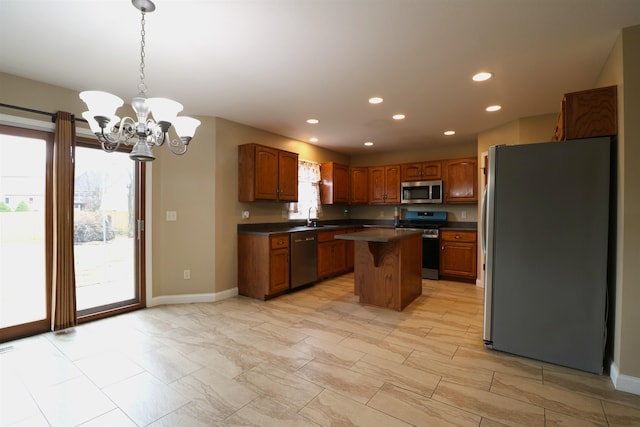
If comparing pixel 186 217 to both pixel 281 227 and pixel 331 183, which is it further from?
pixel 331 183

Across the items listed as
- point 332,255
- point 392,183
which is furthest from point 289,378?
point 392,183

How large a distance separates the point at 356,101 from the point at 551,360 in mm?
3160

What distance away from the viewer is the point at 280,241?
4.32m

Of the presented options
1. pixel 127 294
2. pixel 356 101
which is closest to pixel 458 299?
pixel 356 101

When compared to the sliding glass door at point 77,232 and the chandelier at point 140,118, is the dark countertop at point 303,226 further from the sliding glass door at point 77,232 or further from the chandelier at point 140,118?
the chandelier at point 140,118

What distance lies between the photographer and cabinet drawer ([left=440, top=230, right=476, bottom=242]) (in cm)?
515

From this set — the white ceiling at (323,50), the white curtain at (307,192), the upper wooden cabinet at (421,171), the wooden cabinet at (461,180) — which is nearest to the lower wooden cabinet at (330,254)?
the white curtain at (307,192)

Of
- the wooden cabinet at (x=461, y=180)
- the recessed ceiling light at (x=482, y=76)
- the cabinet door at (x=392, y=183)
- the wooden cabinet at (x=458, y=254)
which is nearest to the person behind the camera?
the recessed ceiling light at (x=482, y=76)

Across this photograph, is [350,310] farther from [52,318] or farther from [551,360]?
[52,318]

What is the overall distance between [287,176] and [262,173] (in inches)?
22.6

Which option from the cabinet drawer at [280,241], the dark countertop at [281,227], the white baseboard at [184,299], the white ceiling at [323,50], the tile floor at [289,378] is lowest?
the tile floor at [289,378]

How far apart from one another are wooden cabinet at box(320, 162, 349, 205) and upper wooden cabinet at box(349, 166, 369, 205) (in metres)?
0.35

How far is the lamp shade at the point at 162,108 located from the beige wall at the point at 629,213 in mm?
3137

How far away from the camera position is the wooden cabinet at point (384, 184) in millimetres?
6273
